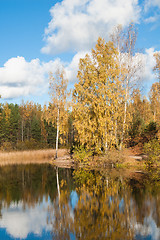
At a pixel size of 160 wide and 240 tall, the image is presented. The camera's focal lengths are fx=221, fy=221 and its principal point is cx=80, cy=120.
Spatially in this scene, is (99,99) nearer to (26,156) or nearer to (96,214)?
(96,214)

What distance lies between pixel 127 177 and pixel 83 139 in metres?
7.95

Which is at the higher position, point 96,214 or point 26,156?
point 96,214

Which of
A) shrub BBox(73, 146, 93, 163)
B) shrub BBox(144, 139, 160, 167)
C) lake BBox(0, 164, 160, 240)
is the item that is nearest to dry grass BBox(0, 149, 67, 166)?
shrub BBox(73, 146, 93, 163)

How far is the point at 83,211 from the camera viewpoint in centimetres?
926

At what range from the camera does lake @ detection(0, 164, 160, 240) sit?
284 inches

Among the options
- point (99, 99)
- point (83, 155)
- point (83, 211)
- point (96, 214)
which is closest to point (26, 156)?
point (83, 155)

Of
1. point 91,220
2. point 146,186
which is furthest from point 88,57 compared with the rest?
point 91,220

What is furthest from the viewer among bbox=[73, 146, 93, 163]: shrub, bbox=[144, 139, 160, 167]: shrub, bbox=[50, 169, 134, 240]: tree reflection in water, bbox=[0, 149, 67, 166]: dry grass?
bbox=[0, 149, 67, 166]: dry grass

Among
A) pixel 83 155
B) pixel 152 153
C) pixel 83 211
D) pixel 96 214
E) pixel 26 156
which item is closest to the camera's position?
pixel 96 214

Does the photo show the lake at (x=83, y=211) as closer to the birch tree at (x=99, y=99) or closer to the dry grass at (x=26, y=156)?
the birch tree at (x=99, y=99)

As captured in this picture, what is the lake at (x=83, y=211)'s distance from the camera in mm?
7223

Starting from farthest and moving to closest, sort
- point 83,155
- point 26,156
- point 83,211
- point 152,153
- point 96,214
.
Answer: point 26,156 → point 83,155 → point 152,153 → point 83,211 → point 96,214

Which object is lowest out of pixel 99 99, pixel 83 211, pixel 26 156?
pixel 26 156

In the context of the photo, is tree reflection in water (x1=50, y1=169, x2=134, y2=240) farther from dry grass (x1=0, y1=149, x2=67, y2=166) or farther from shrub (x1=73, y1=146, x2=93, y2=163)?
dry grass (x1=0, y1=149, x2=67, y2=166)
